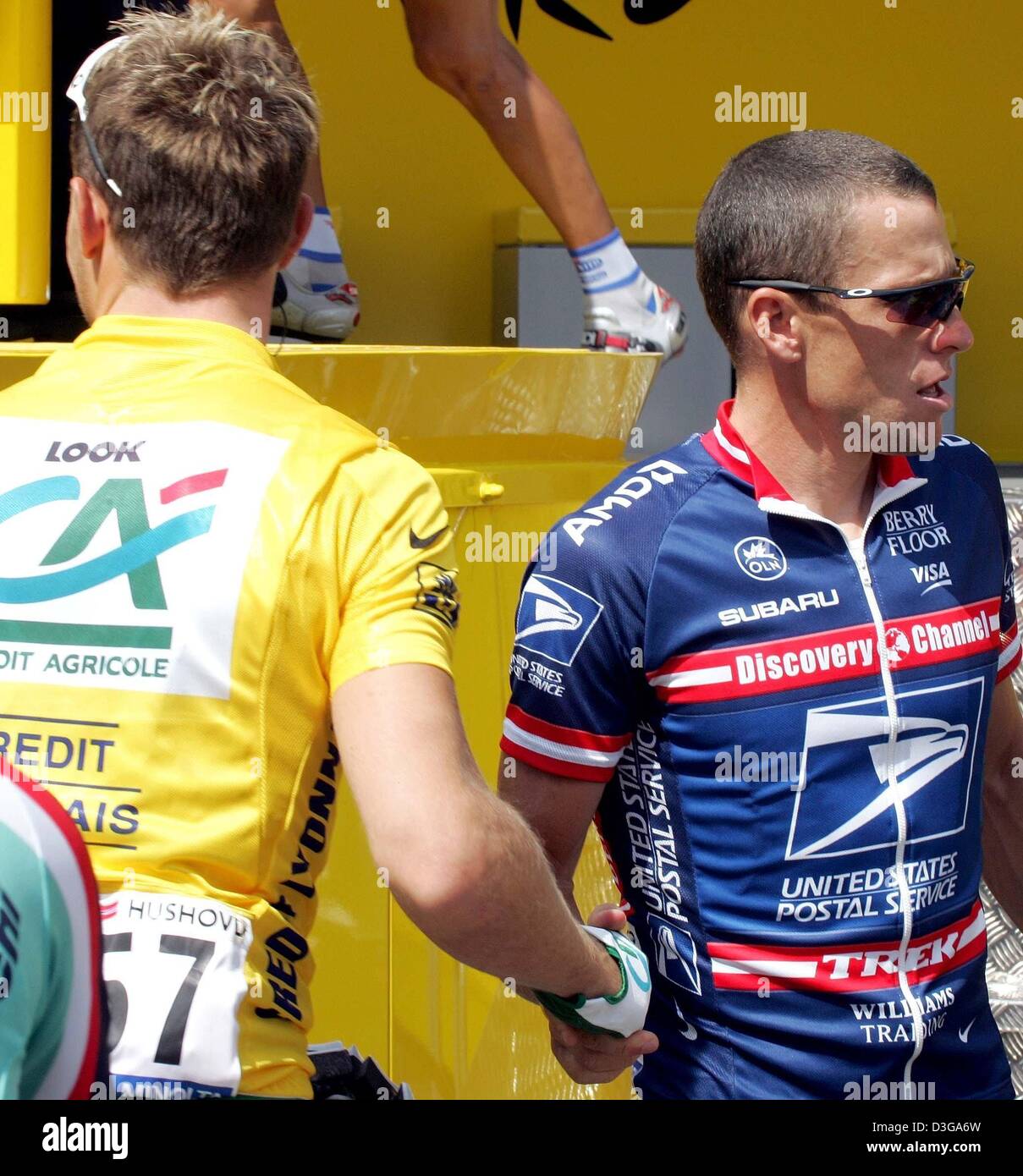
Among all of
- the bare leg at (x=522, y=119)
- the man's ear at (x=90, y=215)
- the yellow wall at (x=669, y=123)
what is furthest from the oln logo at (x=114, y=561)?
the yellow wall at (x=669, y=123)

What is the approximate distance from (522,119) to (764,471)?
69.9 inches

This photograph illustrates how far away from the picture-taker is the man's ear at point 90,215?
1442 millimetres

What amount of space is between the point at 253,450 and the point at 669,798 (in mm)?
685

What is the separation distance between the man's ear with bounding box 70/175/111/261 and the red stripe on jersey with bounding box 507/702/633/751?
70 cm

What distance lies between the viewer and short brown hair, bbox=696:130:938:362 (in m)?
1.79

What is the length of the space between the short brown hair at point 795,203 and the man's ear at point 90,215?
789mm

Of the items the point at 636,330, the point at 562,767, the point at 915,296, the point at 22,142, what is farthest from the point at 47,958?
the point at 636,330

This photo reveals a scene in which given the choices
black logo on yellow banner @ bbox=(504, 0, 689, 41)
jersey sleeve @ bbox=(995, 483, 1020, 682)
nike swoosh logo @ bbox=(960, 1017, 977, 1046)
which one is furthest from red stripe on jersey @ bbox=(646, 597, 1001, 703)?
black logo on yellow banner @ bbox=(504, 0, 689, 41)

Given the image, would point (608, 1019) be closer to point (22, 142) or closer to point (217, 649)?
point (217, 649)

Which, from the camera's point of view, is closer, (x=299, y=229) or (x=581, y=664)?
(x=299, y=229)

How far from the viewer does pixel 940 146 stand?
216 inches

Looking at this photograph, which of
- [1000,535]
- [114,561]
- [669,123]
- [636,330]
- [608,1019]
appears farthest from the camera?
[669,123]

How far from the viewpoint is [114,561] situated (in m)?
1.31
